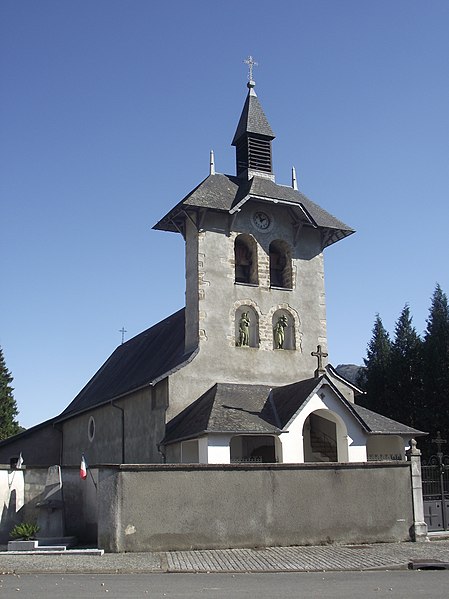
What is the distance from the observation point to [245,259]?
88.4 feet

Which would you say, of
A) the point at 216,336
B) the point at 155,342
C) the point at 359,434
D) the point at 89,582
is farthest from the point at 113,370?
the point at 89,582

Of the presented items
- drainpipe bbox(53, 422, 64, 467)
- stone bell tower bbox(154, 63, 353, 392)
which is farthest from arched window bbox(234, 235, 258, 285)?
drainpipe bbox(53, 422, 64, 467)

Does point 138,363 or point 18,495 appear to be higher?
point 138,363

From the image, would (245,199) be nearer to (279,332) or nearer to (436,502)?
(279,332)

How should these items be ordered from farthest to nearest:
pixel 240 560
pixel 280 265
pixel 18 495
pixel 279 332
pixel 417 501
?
1. pixel 280 265
2. pixel 279 332
3. pixel 18 495
4. pixel 417 501
5. pixel 240 560

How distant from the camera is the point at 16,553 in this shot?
16.3 metres

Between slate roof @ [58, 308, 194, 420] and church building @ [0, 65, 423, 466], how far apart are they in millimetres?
175

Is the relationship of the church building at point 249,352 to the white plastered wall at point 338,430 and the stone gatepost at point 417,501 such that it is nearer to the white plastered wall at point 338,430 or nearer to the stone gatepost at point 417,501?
the white plastered wall at point 338,430

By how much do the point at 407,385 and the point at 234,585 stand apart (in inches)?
1336

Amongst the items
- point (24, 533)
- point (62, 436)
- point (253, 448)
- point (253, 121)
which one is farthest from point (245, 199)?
point (62, 436)

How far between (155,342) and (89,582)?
2015cm

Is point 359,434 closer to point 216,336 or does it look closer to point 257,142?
point 216,336

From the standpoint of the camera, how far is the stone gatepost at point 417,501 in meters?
18.2

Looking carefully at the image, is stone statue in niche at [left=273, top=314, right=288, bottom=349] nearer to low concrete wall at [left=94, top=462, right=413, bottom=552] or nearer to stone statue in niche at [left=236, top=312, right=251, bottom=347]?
stone statue in niche at [left=236, top=312, right=251, bottom=347]
